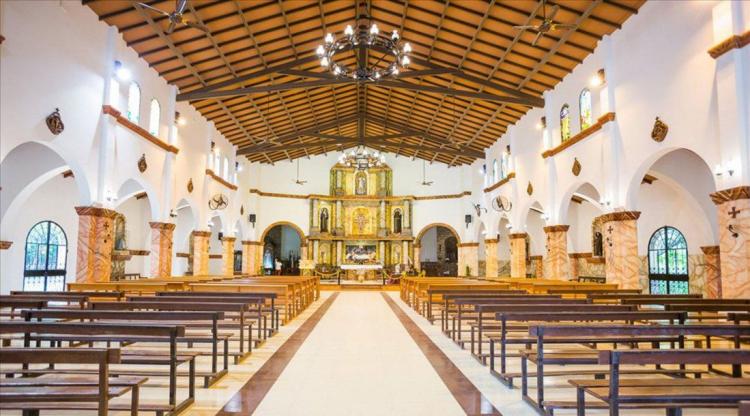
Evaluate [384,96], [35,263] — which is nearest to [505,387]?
[35,263]

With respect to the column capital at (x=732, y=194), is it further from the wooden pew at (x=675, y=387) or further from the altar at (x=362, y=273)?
the altar at (x=362, y=273)

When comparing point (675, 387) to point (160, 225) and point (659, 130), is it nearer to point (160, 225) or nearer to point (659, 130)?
point (659, 130)

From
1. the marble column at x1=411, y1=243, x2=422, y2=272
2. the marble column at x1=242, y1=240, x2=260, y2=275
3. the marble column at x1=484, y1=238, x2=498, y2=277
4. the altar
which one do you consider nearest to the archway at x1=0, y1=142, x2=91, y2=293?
the marble column at x1=242, y1=240, x2=260, y2=275

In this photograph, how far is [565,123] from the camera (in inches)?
656

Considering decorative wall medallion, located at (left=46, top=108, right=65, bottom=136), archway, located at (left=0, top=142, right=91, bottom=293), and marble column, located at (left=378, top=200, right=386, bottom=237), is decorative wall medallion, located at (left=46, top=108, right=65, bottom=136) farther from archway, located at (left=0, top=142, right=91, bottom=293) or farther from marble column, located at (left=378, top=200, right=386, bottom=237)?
marble column, located at (left=378, top=200, right=386, bottom=237)

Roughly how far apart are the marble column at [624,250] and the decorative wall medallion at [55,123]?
13.2 metres

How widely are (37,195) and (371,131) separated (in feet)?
56.4

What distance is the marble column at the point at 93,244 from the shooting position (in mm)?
12469

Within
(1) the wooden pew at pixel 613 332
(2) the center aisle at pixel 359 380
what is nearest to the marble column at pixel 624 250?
(2) the center aisle at pixel 359 380

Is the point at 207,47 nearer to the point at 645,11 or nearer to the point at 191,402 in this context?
the point at 645,11

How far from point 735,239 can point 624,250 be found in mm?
4097

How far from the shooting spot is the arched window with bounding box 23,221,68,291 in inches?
643

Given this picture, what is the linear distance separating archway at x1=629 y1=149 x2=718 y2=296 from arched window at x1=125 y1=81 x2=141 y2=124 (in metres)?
13.7

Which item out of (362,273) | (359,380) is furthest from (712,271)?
(362,273)
